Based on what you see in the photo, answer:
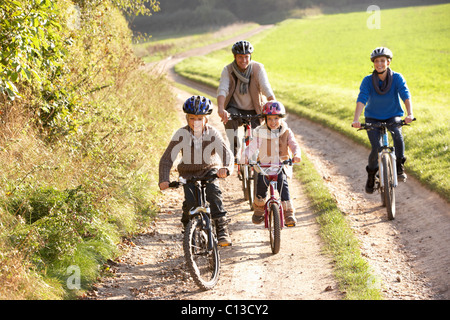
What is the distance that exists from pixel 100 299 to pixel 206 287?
4.00 feet

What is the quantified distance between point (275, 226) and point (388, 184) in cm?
246

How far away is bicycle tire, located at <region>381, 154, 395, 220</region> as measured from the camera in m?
8.26

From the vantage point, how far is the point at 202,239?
6.25 m

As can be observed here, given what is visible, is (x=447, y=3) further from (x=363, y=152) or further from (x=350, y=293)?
(x=350, y=293)

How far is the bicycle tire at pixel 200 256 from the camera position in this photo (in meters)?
5.92

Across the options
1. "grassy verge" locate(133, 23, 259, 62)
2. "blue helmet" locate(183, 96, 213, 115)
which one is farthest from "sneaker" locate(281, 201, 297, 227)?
"grassy verge" locate(133, 23, 259, 62)

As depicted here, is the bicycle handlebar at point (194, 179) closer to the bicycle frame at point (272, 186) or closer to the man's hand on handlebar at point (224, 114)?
the bicycle frame at point (272, 186)

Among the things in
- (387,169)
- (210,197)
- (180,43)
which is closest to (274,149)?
(210,197)

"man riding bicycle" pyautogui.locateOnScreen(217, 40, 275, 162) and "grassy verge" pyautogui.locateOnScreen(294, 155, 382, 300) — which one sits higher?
"man riding bicycle" pyautogui.locateOnScreen(217, 40, 275, 162)

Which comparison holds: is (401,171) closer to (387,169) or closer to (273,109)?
(387,169)

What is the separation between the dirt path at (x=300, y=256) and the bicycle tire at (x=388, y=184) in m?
0.20

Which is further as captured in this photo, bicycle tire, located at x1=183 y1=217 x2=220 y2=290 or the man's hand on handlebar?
the man's hand on handlebar

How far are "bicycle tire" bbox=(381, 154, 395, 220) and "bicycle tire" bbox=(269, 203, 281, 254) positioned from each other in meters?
2.25

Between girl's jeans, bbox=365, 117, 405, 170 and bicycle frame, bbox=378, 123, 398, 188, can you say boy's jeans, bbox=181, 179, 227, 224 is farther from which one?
girl's jeans, bbox=365, 117, 405, 170
